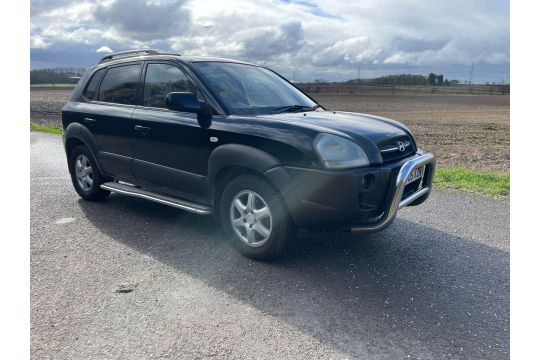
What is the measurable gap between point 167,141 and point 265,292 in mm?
1929

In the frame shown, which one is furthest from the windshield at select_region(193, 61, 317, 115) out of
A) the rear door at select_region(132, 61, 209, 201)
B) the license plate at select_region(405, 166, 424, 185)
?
the license plate at select_region(405, 166, 424, 185)

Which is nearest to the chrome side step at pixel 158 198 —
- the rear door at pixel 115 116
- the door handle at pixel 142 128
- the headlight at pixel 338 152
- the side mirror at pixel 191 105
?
the rear door at pixel 115 116

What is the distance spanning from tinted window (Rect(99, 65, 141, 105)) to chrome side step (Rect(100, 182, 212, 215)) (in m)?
0.98

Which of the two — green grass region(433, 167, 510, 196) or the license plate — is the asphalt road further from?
green grass region(433, 167, 510, 196)

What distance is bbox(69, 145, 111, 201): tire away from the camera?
5609mm

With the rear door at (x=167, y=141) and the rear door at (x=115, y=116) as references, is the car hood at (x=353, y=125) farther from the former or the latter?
the rear door at (x=115, y=116)

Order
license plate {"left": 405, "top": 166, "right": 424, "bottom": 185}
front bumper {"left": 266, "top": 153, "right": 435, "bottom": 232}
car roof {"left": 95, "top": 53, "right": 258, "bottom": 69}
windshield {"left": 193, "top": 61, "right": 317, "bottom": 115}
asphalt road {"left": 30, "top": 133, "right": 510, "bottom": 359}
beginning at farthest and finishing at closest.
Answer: car roof {"left": 95, "top": 53, "right": 258, "bottom": 69}, windshield {"left": 193, "top": 61, "right": 317, "bottom": 115}, license plate {"left": 405, "top": 166, "right": 424, "bottom": 185}, front bumper {"left": 266, "top": 153, "right": 435, "bottom": 232}, asphalt road {"left": 30, "top": 133, "right": 510, "bottom": 359}

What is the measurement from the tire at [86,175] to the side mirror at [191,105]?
2.08m

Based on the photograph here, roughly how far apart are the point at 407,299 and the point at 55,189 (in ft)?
17.8

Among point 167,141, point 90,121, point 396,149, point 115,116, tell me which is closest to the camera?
point 396,149

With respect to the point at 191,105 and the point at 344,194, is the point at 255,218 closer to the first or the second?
the point at 344,194

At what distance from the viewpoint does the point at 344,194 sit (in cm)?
334

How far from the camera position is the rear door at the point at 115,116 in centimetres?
495

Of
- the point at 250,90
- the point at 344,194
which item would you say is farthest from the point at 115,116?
the point at 344,194
